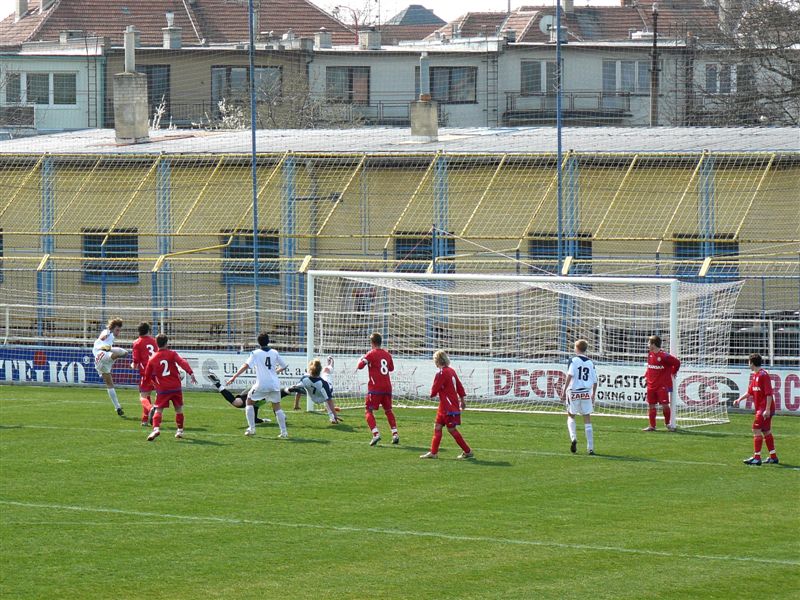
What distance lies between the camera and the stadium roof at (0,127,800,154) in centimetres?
3441

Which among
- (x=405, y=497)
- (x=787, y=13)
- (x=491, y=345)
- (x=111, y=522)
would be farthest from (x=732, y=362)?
(x=787, y=13)

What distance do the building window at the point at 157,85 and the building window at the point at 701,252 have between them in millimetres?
25377

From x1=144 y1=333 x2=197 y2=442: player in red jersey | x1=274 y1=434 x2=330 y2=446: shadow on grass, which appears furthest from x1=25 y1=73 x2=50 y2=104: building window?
x1=274 y1=434 x2=330 y2=446: shadow on grass

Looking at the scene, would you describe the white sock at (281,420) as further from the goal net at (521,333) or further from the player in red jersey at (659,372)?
the player in red jersey at (659,372)

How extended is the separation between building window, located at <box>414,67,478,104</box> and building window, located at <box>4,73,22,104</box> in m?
17.4

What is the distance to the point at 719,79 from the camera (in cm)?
4875

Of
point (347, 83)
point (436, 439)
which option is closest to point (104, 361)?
point (436, 439)

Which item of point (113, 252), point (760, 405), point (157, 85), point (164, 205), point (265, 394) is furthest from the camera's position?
point (157, 85)

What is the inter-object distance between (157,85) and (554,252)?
26469 mm

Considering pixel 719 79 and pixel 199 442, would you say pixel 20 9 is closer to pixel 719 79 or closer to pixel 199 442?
pixel 719 79

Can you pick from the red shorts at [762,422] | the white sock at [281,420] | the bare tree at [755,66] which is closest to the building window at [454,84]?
the bare tree at [755,66]

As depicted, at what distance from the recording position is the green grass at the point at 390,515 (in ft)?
40.7

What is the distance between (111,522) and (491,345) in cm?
1332

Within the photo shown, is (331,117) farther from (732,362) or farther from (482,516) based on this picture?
(482,516)
